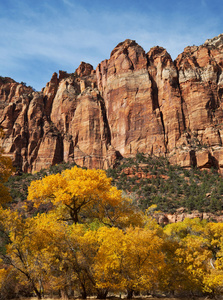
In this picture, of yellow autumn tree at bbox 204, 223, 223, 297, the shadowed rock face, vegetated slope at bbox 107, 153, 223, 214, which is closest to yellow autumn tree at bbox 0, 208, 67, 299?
yellow autumn tree at bbox 204, 223, 223, 297

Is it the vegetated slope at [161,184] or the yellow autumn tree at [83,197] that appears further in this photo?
the vegetated slope at [161,184]

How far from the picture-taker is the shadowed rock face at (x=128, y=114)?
84.6 meters

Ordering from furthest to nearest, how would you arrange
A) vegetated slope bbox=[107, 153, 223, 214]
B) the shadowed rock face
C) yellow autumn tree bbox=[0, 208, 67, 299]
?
the shadowed rock face → vegetated slope bbox=[107, 153, 223, 214] → yellow autumn tree bbox=[0, 208, 67, 299]

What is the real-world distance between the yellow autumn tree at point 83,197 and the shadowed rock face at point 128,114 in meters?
56.6

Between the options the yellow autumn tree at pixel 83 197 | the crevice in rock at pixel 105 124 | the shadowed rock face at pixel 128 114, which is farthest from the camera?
the crevice in rock at pixel 105 124

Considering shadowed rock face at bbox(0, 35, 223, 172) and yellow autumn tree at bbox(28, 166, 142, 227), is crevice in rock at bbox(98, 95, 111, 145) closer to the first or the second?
shadowed rock face at bbox(0, 35, 223, 172)

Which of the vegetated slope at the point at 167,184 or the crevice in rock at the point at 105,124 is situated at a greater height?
the crevice in rock at the point at 105,124

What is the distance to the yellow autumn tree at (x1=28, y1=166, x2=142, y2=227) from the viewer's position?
1902 centimetres

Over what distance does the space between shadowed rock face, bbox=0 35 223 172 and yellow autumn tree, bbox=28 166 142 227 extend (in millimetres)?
56613

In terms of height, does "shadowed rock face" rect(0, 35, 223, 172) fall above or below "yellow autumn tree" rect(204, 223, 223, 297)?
above

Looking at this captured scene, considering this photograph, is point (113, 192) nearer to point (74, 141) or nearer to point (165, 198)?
point (165, 198)

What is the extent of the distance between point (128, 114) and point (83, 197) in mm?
75046

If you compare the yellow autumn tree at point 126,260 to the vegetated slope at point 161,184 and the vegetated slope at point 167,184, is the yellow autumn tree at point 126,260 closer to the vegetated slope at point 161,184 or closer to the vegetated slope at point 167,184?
the vegetated slope at point 161,184

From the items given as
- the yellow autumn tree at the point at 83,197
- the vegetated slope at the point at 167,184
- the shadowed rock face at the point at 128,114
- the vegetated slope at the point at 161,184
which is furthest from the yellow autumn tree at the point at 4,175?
the shadowed rock face at the point at 128,114
